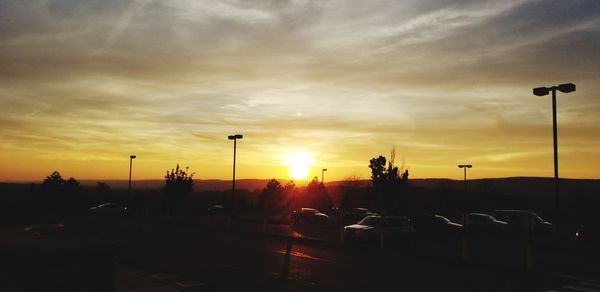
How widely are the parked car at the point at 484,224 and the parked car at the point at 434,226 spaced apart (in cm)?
140

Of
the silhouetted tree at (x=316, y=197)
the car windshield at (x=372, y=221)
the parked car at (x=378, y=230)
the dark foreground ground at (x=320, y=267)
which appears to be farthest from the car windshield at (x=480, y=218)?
the silhouetted tree at (x=316, y=197)

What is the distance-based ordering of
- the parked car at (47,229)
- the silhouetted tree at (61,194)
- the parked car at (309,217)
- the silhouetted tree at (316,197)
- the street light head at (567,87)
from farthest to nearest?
1. the silhouetted tree at (316,197)
2. the silhouetted tree at (61,194)
3. the parked car at (309,217)
4. the parked car at (47,229)
5. the street light head at (567,87)

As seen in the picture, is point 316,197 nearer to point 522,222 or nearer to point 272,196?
point 272,196

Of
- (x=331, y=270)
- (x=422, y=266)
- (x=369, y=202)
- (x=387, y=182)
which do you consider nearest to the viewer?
(x=331, y=270)

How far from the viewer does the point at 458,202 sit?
89125mm

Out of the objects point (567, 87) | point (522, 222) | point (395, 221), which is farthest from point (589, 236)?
point (522, 222)

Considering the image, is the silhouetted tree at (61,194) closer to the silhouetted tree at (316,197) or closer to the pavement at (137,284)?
the silhouetted tree at (316,197)

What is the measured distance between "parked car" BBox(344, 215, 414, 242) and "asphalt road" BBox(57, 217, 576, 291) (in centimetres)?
172

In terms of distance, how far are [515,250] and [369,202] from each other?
46.9 metres

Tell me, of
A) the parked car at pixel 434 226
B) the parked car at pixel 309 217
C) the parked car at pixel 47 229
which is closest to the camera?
the parked car at pixel 47 229

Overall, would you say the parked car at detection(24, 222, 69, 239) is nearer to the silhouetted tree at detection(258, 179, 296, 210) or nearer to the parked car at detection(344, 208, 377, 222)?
the parked car at detection(344, 208, 377, 222)

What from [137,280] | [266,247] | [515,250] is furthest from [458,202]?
[137,280]

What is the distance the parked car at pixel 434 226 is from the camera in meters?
35.2

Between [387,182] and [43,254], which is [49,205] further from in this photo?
[43,254]
